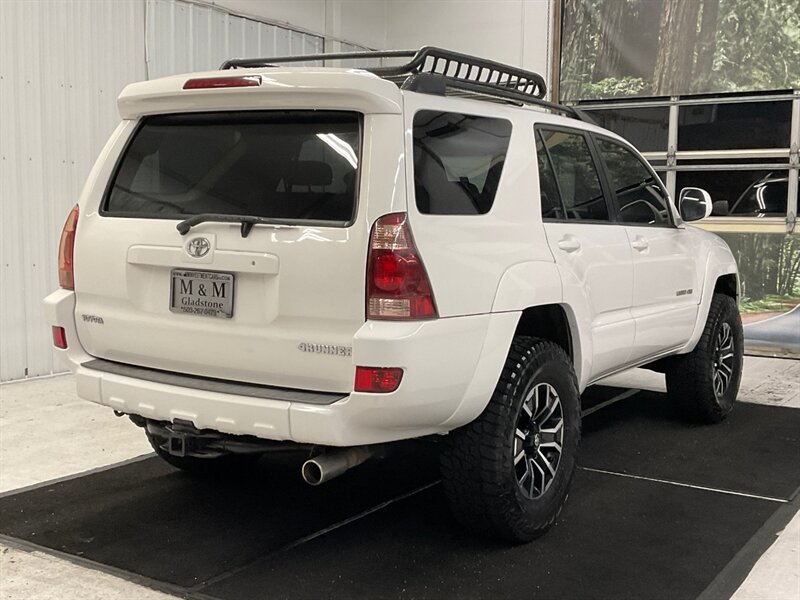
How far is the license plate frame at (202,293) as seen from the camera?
2920mm

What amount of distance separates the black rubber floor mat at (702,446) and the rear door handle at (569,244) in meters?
1.32

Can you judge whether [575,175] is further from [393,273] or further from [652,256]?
[393,273]

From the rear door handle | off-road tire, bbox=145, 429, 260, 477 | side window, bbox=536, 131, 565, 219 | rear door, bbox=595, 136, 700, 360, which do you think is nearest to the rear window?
side window, bbox=536, 131, 565, 219

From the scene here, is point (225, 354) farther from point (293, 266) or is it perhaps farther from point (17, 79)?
point (17, 79)

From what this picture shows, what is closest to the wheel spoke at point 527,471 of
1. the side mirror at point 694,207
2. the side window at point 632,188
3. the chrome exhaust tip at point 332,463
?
the chrome exhaust tip at point 332,463

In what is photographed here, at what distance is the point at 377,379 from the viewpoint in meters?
2.69

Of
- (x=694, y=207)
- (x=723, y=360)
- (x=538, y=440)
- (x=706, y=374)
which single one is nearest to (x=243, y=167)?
(x=538, y=440)

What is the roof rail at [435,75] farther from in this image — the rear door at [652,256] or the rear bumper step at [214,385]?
the rear bumper step at [214,385]

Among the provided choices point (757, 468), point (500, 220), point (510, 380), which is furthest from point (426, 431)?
point (757, 468)

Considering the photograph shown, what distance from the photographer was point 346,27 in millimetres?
9969

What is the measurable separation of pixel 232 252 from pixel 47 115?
14.4 ft

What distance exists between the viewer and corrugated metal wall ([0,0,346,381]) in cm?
631

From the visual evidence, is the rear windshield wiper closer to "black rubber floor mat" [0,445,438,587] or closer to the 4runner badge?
the 4runner badge

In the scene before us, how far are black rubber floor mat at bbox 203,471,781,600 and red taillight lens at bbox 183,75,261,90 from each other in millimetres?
1713
